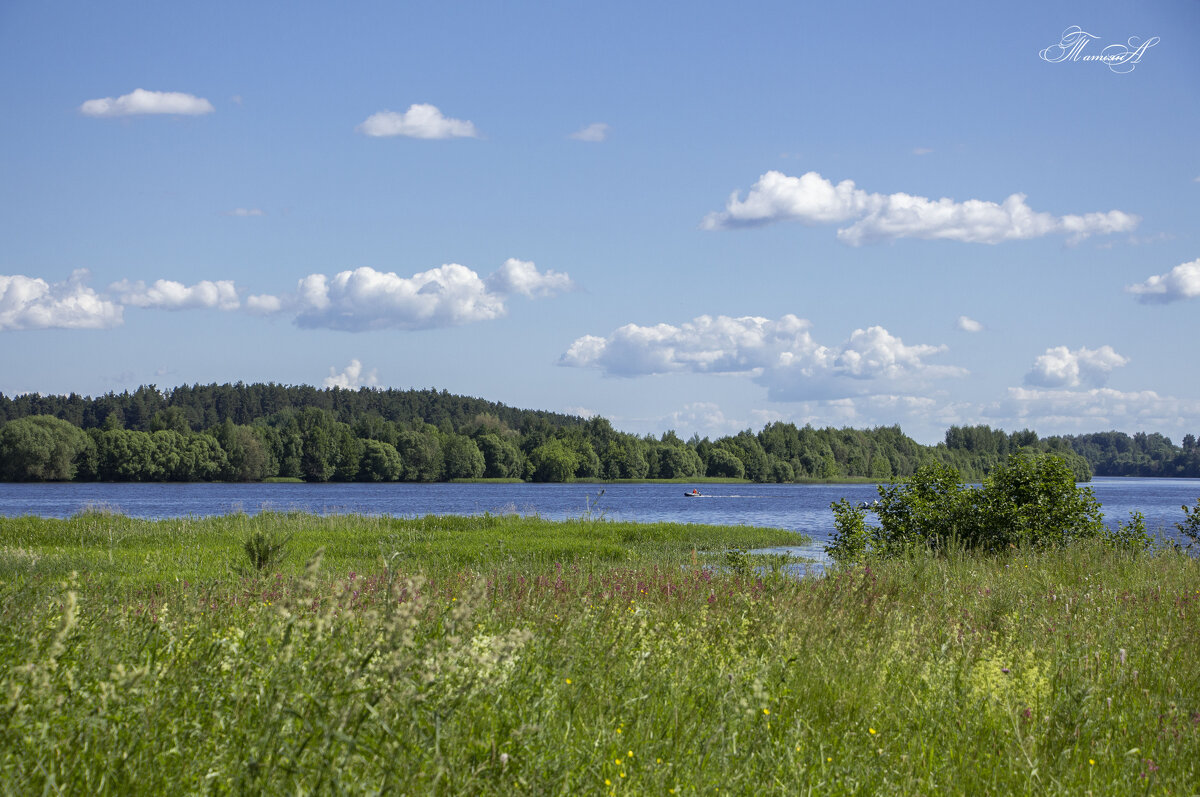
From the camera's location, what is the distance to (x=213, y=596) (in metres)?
7.80

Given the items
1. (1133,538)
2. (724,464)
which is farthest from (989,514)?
(724,464)

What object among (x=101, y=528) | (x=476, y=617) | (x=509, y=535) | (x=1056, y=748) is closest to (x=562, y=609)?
(x=476, y=617)

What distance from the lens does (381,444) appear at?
121812 mm

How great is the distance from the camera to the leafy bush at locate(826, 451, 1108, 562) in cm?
1563

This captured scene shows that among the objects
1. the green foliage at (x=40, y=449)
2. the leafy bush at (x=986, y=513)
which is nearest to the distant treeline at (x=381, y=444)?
the green foliage at (x=40, y=449)

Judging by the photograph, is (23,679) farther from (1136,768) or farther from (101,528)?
(101,528)

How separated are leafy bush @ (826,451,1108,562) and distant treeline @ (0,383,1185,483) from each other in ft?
344

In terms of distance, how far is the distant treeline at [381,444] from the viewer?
106562 millimetres

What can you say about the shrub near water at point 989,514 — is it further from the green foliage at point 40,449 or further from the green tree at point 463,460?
the green tree at point 463,460

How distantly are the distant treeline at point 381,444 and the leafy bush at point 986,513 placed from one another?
105 m

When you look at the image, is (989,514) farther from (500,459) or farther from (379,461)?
(500,459)

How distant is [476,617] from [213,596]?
3417mm

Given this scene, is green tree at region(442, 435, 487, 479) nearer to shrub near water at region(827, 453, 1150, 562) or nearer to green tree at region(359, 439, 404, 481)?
green tree at region(359, 439, 404, 481)

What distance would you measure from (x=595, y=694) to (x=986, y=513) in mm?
13646
